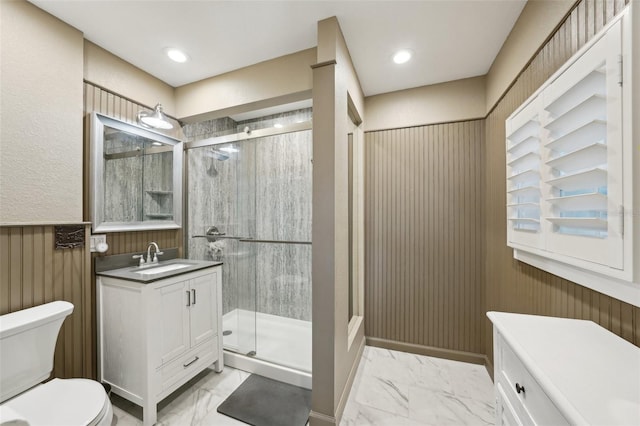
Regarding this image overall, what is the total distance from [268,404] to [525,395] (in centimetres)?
160

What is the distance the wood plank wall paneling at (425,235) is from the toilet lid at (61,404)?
6.99ft

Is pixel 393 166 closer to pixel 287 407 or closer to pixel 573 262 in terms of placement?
pixel 573 262

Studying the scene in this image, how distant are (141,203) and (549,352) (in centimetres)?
268

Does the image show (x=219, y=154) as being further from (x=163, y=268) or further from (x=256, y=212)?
(x=163, y=268)

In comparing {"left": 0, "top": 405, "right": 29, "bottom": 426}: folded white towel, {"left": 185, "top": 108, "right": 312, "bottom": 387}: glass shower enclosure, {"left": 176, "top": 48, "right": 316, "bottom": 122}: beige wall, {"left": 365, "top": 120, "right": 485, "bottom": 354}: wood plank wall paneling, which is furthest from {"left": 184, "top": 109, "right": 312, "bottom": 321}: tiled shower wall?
{"left": 0, "top": 405, "right": 29, "bottom": 426}: folded white towel

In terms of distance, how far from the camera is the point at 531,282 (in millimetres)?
1457

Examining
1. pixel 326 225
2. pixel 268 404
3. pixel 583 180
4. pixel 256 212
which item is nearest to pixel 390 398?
pixel 268 404

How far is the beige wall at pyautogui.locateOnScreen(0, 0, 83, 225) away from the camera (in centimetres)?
139

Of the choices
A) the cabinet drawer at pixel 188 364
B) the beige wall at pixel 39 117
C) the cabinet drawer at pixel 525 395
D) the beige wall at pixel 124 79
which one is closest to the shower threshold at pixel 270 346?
the cabinet drawer at pixel 188 364

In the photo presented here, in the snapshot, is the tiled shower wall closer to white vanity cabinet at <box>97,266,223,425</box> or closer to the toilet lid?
white vanity cabinet at <box>97,266,223,425</box>

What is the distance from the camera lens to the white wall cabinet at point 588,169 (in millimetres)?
769

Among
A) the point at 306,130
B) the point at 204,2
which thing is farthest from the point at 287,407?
the point at 204,2

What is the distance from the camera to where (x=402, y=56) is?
1947 mm

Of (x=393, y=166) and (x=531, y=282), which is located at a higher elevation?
(x=393, y=166)
